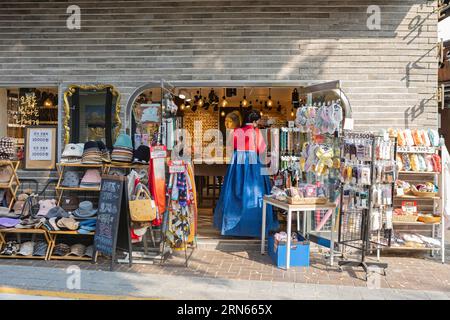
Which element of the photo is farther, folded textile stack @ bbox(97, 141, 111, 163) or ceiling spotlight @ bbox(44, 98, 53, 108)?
ceiling spotlight @ bbox(44, 98, 53, 108)

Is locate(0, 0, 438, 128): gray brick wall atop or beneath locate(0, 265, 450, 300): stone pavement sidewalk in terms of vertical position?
atop

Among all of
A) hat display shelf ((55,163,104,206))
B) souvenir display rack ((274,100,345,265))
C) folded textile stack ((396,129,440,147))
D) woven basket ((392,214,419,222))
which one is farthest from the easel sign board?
woven basket ((392,214,419,222))

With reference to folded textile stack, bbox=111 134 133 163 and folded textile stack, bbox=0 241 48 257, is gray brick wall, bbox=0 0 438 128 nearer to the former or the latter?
folded textile stack, bbox=111 134 133 163

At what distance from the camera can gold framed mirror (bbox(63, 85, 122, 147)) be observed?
7.23 metres

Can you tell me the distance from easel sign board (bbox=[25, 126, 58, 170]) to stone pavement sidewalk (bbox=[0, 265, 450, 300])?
2147 mm

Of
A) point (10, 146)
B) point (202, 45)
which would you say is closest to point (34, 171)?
point (10, 146)

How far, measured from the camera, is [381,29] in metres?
7.03

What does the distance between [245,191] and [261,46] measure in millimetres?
2383

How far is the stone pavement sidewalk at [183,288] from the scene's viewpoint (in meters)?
4.93

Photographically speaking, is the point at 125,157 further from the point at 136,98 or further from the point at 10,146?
the point at 10,146

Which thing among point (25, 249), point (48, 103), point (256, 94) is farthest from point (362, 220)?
point (256, 94)

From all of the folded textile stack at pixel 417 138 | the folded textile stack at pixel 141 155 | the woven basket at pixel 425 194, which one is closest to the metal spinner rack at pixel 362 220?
the folded textile stack at pixel 417 138

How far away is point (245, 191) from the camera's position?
7.27 meters

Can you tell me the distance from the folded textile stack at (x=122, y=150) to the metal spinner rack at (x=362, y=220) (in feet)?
10.3
